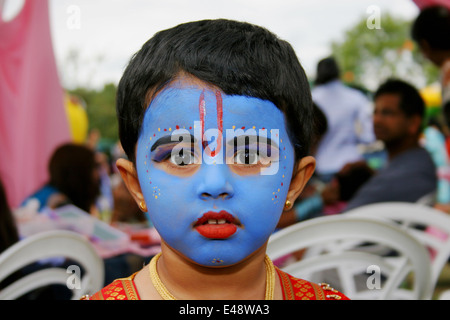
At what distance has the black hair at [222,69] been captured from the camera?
0.95 m

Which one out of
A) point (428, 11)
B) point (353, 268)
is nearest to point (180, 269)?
point (353, 268)

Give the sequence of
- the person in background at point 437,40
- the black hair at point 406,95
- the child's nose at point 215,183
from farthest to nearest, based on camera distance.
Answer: the black hair at point 406,95 < the person in background at point 437,40 < the child's nose at point 215,183

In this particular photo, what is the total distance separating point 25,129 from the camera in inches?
139

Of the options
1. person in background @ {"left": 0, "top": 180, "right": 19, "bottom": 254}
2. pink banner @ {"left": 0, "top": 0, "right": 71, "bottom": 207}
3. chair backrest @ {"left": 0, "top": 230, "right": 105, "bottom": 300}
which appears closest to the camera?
chair backrest @ {"left": 0, "top": 230, "right": 105, "bottom": 300}

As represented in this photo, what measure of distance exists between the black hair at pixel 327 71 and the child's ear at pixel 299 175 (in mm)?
3422

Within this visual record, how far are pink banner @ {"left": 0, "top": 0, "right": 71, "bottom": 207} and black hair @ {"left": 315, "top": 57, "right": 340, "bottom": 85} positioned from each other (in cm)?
217

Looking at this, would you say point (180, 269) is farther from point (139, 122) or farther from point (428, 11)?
point (428, 11)

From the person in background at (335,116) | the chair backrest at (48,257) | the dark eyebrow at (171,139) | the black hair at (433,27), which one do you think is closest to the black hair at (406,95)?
the black hair at (433,27)

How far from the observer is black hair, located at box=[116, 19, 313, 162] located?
0.95 metres

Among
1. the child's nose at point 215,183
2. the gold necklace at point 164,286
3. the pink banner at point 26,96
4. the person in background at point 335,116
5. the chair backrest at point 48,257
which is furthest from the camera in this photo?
the person in background at point 335,116

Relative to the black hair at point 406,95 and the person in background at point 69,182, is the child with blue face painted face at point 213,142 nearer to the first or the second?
the black hair at point 406,95

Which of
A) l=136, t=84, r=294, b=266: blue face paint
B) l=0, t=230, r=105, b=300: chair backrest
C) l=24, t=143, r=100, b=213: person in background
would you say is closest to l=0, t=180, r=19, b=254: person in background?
l=0, t=230, r=105, b=300: chair backrest

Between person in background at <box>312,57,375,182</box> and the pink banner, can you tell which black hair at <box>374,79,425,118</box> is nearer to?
person in background at <box>312,57,375,182</box>
